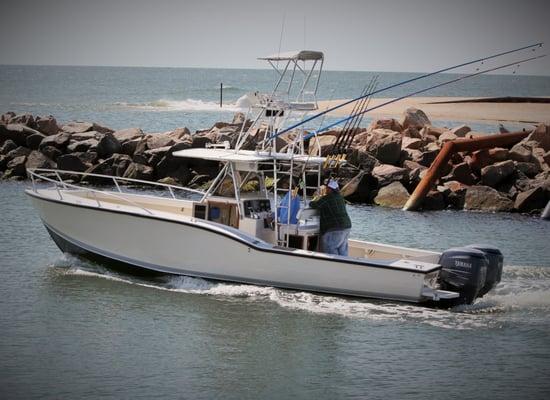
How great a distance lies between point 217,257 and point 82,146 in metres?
15.1

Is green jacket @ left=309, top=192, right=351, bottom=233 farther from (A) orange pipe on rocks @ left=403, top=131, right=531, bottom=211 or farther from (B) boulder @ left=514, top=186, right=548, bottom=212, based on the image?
(B) boulder @ left=514, top=186, right=548, bottom=212

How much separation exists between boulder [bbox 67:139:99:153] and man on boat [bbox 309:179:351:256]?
49.4ft

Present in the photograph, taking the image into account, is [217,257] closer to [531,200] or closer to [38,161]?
[531,200]

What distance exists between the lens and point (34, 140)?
3100 cm

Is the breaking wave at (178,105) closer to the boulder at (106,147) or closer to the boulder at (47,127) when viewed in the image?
the boulder at (47,127)

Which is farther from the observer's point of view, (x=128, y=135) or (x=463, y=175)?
(x=128, y=135)

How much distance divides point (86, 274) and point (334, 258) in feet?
15.7

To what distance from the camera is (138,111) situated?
72.2 metres

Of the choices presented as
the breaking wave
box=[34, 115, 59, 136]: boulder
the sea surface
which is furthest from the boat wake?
the breaking wave

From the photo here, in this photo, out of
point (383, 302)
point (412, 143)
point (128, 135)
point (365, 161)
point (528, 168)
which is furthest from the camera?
point (128, 135)

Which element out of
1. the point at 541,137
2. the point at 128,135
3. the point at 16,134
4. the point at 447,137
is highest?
the point at 541,137

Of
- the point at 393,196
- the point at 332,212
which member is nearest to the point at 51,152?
the point at 393,196

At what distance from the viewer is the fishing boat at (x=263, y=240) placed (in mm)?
15453

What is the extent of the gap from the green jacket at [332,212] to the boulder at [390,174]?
10554 millimetres
